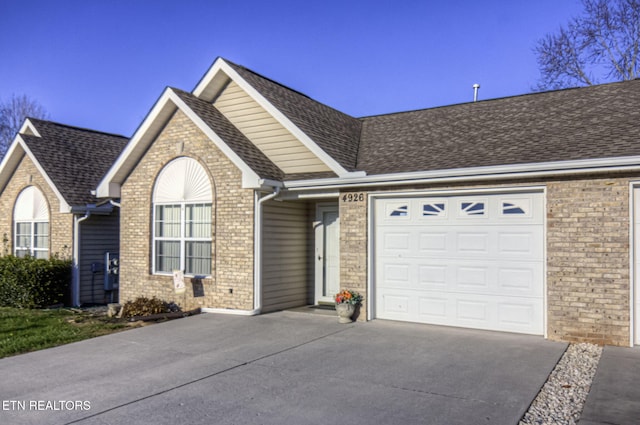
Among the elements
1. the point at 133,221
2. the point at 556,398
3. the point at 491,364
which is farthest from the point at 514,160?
the point at 133,221

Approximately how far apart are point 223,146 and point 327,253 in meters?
3.51

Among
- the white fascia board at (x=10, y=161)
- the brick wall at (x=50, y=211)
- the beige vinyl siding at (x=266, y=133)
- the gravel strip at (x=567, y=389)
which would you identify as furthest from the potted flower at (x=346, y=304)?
the white fascia board at (x=10, y=161)

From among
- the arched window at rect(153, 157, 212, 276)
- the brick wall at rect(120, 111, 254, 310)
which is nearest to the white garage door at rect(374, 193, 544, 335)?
the brick wall at rect(120, 111, 254, 310)

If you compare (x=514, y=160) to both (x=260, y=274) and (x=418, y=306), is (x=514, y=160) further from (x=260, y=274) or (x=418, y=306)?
(x=260, y=274)

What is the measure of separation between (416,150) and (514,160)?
8.88 ft

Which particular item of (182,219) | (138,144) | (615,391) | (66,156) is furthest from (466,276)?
(66,156)

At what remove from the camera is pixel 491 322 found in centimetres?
931

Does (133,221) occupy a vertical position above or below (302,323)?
above

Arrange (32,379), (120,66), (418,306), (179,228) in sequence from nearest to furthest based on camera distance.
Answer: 1. (32,379)
2. (418,306)
3. (179,228)
4. (120,66)

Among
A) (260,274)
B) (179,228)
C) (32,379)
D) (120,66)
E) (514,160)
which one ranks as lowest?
(32,379)

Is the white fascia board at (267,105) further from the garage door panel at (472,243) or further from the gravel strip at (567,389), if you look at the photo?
the gravel strip at (567,389)

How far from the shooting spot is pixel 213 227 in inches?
464

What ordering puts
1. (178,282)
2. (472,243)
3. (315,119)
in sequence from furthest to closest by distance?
(315,119) → (178,282) → (472,243)

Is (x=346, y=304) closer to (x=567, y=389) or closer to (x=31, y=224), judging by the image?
(x=567, y=389)
